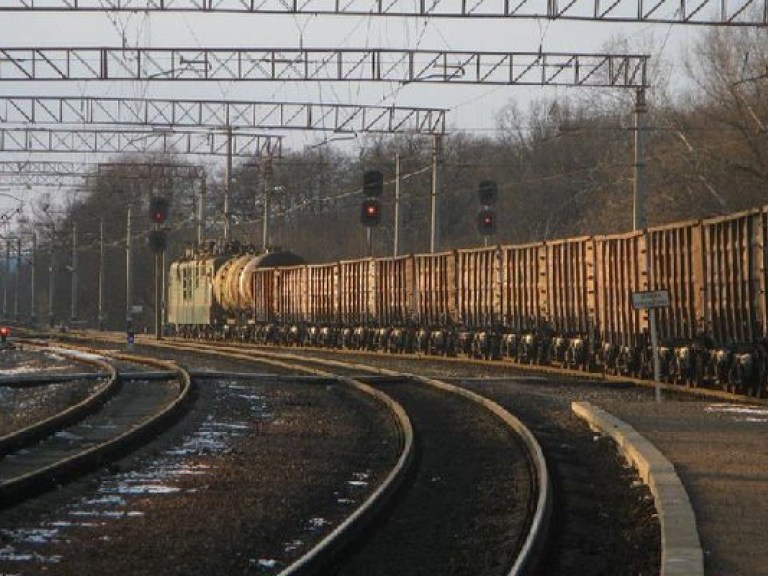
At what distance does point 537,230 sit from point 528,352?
57.5 metres

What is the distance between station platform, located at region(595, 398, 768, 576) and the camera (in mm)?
9754

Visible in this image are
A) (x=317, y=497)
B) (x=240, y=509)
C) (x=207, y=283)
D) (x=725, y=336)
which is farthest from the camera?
(x=207, y=283)

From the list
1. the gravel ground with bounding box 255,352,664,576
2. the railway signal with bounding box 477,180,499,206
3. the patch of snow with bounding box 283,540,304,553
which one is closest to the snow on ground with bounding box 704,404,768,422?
the gravel ground with bounding box 255,352,664,576

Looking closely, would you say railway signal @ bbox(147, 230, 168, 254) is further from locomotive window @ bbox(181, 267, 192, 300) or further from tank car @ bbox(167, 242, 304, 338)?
locomotive window @ bbox(181, 267, 192, 300)

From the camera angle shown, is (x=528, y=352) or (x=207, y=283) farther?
(x=207, y=283)

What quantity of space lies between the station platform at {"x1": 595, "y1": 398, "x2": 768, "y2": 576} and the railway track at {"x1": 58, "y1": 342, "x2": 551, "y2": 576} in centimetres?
117

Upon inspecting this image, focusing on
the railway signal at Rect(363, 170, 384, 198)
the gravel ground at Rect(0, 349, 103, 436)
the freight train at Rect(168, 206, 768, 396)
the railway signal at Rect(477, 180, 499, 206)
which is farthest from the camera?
the railway signal at Rect(363, 170, 384, 198)

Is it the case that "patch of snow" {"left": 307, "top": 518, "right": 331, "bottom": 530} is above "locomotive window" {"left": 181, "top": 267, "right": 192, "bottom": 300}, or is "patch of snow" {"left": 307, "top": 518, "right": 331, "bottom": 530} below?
below

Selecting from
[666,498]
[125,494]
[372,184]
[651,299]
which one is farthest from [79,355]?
[666,498]

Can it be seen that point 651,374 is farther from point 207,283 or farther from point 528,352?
point 207,283

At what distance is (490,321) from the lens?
3794 centimetres

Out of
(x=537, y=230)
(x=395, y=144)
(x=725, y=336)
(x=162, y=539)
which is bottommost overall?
(x=162, y=539)

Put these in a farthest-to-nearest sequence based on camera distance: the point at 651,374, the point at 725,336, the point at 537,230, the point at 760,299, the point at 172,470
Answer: the point at 537,230
the point at 651,374
the point at 725,336
the point at 760,299
the point at 172,470

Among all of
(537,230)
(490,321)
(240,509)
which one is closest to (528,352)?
(490,321)
